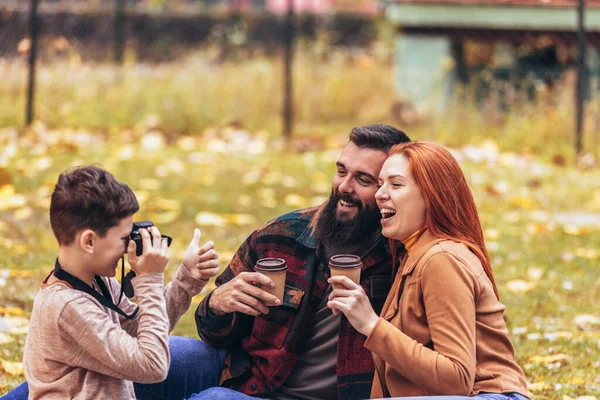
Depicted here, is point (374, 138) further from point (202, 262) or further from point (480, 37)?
point (480, 37)

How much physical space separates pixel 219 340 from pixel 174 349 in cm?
18

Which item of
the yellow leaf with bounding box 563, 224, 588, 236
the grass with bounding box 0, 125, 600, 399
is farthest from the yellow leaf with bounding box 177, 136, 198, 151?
the yellow leaf with bounding box 563, 224, 588, 236

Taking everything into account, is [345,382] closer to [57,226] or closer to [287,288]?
[287,288]

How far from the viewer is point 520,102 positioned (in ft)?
37.8

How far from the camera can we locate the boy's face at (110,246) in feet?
9.34

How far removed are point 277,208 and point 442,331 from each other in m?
5.53

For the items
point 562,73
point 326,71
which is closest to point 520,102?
point 562,73

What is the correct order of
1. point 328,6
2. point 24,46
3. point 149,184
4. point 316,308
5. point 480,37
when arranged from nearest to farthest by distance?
point 316,308 → point 149,184 → point 24,46 → point 480,37 → point 328,6

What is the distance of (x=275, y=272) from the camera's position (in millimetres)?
3111

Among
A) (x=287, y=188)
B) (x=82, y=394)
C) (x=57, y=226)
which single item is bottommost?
(x=287, y=188)

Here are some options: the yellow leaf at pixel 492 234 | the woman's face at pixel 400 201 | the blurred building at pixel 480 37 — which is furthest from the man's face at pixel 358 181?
the blurred building at pixel 480 37

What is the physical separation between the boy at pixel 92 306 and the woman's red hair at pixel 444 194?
2.55ft

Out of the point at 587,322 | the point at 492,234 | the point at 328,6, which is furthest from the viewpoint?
the point at 328,6

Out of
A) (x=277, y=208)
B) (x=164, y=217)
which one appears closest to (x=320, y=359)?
(x=164, y=217)
